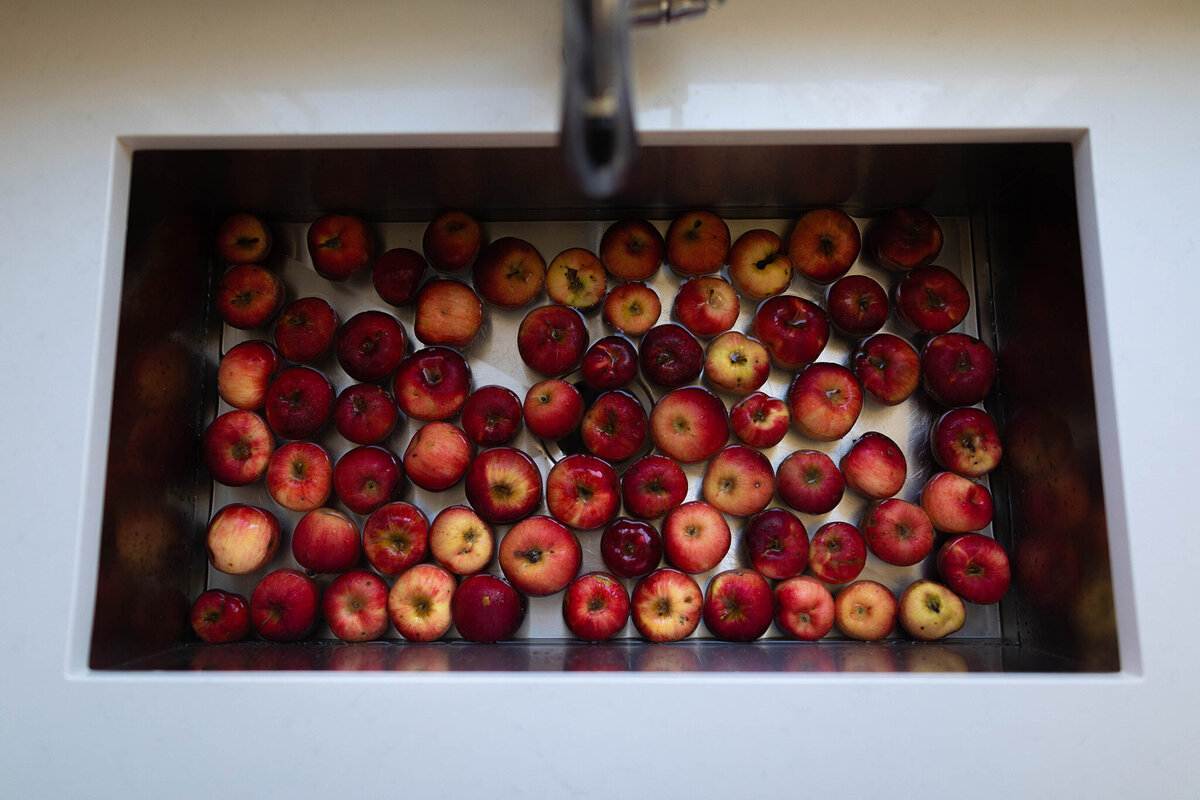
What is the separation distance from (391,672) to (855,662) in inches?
25.2

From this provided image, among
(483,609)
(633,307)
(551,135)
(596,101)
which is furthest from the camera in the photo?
(633,307)

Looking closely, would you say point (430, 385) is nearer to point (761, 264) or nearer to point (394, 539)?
point (394, 539)

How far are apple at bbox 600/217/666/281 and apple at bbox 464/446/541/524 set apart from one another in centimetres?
37

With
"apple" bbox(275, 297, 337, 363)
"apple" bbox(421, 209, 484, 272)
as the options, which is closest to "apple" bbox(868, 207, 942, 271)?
"apple" bbox(421, 209, 484, 272)

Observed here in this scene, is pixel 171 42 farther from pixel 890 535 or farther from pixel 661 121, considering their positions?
pixel 890 535

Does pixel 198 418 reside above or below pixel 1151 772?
above

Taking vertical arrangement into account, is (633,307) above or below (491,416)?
above

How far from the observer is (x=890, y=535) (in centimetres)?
126

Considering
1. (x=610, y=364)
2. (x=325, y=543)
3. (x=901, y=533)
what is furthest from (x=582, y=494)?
(x=901, y=533)

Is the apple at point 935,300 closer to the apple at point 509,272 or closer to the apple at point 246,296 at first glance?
the apple at point 509,272

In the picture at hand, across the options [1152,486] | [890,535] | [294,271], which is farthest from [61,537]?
[1152,486]

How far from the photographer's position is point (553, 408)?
127cm

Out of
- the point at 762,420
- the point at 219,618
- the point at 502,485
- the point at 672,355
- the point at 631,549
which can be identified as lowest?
the point at 219,618

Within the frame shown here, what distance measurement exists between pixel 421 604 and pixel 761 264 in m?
0.81
